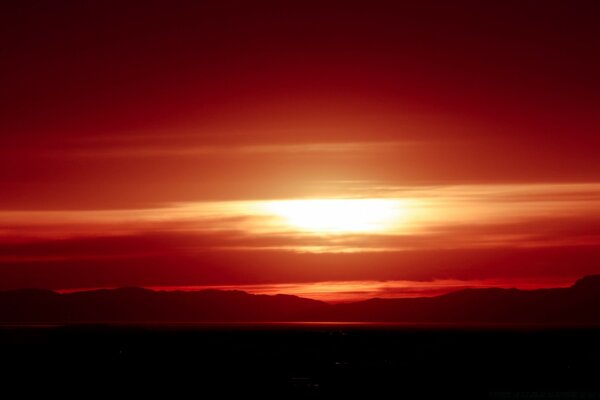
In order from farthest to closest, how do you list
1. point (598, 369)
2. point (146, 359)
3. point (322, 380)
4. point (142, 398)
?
1. point (146, 359)
2. point (598, 369)
3. point (322, 380)
4. point (142, 398)

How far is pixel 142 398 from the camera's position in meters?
83.6

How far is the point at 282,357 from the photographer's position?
162875 mm

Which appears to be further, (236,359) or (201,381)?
(236,359)

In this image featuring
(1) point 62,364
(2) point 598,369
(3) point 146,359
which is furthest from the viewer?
(3) point 146,359

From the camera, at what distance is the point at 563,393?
3319 inches

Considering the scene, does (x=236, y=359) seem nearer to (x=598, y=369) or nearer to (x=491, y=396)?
(x=598, y=369)

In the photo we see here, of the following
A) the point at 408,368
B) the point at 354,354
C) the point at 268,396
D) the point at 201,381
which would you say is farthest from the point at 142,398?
the point at 354,354

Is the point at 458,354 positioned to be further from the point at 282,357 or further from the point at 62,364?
the point at 62,364

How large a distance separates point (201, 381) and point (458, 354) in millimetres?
76439

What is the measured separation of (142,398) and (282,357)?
80.4 meters

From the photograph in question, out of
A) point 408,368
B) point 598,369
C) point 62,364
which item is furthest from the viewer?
point 62,364

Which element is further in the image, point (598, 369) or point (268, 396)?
point (598, 369)

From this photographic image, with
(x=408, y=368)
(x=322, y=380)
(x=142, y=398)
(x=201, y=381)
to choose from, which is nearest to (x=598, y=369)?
(x=408, y=368)

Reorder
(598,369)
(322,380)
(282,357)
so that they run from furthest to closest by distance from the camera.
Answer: (282,357), (598,369), (322,380)
